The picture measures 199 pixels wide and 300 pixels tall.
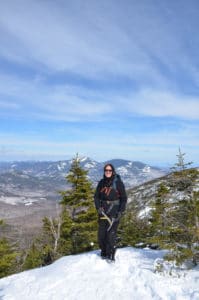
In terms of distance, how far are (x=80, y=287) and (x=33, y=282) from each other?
211 centimetres

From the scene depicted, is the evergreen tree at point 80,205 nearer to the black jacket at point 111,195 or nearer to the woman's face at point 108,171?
the black jacket at point 111,195

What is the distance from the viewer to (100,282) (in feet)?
32.9

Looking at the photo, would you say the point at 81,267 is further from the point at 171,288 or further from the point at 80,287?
the point at 171,288

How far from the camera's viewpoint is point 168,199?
11148 mm

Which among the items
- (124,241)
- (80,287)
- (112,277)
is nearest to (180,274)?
(112,277)

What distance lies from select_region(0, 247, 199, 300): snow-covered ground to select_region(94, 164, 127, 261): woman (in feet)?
2.58

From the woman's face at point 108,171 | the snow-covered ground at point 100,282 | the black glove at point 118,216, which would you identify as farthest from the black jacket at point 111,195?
the snow-covered ground at point 100,282

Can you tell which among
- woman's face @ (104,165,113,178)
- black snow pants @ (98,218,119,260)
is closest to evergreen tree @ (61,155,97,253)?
black snow pants @ (98,218,119,260)

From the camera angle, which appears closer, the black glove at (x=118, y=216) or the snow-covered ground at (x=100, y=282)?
the snow-covered ground at (x=100, y=282)

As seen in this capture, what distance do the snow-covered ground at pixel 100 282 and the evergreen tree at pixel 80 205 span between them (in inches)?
515

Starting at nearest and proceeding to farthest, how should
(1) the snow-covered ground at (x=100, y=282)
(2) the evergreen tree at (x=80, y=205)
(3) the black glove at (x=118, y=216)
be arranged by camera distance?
(1) the snow-covered ground at (x=100, y=282) → (3) the black glove at (x=118, y=216) → (2) the evergreen tree at (x=80, y=205)

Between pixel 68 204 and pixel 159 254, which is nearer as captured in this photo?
pixel 159 254

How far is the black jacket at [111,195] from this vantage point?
1165 cm

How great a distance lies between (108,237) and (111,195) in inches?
62.1
